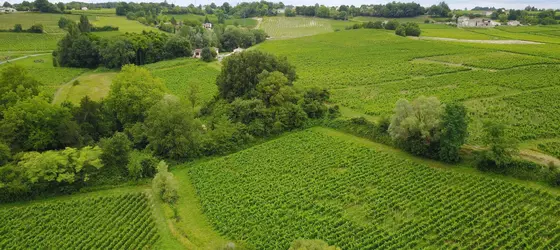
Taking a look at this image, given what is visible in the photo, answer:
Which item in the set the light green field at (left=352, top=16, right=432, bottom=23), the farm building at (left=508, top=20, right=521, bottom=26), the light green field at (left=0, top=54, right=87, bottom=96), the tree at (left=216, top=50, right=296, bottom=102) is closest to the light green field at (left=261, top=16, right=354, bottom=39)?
the light green field at (left=352, top=16, right=432, bottom=23)

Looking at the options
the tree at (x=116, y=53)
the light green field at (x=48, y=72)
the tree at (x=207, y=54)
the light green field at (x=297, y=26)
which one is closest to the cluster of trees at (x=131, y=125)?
the light green field at (x=48, y=72)

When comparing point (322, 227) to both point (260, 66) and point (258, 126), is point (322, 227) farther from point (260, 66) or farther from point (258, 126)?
point (260, 66)

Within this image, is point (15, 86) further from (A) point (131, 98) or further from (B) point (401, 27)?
(B) point (401, 27)

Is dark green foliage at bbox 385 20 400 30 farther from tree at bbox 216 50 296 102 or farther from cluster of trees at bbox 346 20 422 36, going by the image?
tree at bbox 216 50 296 102

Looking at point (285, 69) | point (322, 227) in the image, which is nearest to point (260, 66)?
point (285, 69)

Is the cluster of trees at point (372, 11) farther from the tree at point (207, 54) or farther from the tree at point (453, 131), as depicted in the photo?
the tree at point (453, 131)

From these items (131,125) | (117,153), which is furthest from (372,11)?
(117,153)
